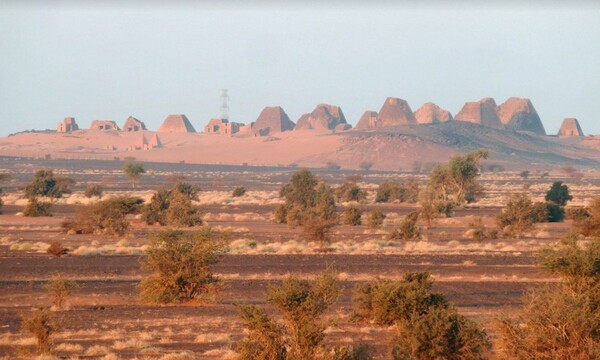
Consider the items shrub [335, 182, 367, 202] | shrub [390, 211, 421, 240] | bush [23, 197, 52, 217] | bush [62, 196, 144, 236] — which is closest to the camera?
shrub [390, 211, 421, 240]

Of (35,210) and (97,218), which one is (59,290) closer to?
(97,218)

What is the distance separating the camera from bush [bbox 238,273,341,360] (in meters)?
12.2

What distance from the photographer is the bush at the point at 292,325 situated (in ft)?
40.0

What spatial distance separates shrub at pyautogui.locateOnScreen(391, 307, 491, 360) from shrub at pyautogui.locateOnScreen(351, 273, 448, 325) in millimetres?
2141

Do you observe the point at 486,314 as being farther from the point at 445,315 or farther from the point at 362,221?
the point at 362,221

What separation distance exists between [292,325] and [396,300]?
4.40 metres

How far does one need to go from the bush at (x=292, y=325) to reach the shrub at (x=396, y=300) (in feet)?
8.51

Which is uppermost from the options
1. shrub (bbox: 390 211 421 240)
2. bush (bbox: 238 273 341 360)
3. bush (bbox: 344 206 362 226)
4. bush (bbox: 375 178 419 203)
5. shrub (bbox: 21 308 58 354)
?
bush (bbox: 238 273 341 360)

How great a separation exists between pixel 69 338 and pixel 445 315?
6299 mm

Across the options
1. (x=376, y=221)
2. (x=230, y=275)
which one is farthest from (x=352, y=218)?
(x=230, y=275)

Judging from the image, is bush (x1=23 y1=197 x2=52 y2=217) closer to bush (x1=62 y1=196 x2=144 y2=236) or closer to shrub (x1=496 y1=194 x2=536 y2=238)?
bush (x1=62 y1=196 x2=144 y2=236)

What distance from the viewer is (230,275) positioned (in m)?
26.5

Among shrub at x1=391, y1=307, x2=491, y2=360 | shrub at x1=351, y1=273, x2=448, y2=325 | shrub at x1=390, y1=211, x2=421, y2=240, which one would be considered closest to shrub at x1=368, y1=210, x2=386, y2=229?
shrub at x1=390, y1=211, x2=421, y2=240

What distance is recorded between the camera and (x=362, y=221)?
51094 mm
